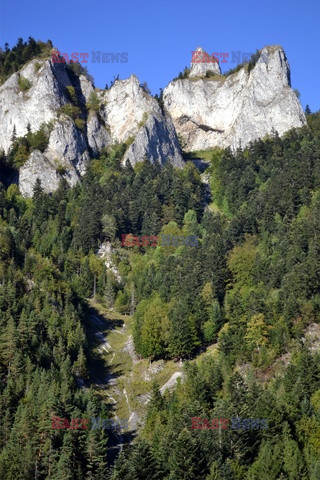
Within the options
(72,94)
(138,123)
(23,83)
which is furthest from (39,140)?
(138,123)

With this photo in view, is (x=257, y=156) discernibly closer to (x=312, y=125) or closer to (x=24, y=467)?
(x=312, y=125)

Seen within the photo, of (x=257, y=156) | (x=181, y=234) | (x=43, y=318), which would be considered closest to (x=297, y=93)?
(x=257, y=156)

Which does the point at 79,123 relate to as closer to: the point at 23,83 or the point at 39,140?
the point at 39,140

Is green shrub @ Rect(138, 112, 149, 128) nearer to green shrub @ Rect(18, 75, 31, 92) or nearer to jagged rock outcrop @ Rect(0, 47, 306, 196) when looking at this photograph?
jagged rock outcrop @ Rect(0, 47, 306, 196)

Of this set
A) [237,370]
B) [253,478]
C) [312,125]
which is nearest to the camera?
[253,478]

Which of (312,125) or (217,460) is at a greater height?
(312,125)
